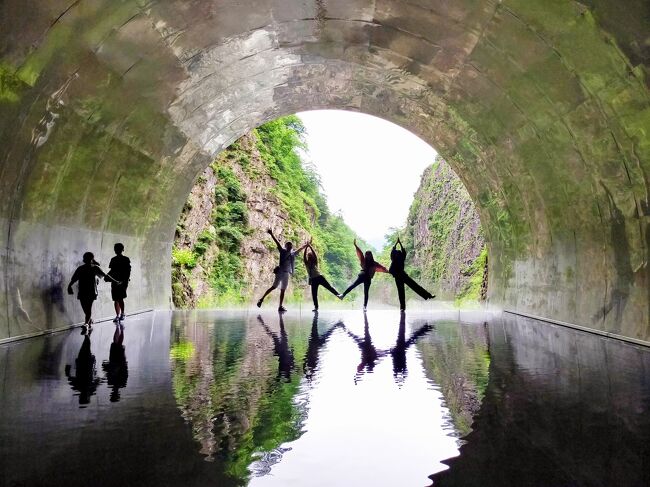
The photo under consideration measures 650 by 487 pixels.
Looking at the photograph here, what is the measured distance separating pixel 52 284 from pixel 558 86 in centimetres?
902

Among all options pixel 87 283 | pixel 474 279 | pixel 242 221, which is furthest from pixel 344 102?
pixel 474 279

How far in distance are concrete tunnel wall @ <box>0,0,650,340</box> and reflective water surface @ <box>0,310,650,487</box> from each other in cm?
219

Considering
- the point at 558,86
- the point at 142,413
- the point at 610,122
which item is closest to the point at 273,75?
the point at 558,86

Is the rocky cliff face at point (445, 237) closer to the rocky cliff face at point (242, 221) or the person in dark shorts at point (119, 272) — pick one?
the rocky cliff face at point (242, 221)

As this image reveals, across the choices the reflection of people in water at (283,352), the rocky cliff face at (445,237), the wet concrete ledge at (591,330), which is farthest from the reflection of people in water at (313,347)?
the rocky cliff face at (445,237)

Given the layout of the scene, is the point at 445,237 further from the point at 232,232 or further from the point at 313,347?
the point at 313,347

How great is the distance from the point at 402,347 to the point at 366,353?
2.78 feet

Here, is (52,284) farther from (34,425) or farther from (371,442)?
(371,442)

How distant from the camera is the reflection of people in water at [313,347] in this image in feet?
22.5

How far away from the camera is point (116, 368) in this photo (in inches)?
279

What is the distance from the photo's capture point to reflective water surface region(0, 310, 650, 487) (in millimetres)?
3451

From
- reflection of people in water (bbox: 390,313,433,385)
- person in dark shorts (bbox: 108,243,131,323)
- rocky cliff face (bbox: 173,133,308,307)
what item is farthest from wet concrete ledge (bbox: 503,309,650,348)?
rocky cliff face (bbox: 173,133,308,307)

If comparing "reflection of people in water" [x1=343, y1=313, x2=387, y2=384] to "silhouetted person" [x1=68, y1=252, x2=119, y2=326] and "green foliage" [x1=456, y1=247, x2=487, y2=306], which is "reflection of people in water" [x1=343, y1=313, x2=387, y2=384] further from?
"green foliage" [x1=456, y1=247, x2=487, y2=306]

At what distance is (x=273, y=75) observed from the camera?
13.3m
